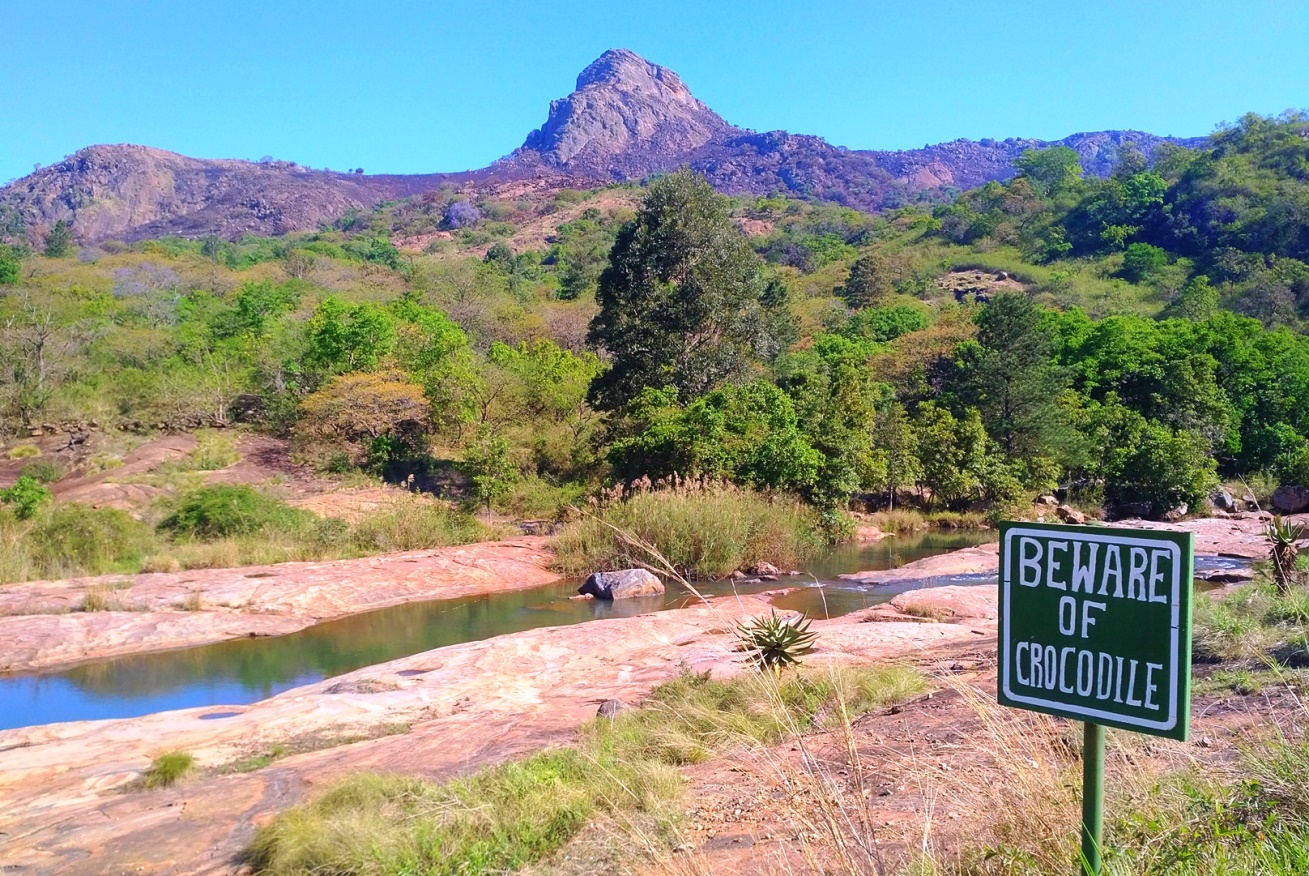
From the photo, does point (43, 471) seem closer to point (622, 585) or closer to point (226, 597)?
point (226, 597)

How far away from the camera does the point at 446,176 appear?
141 metres

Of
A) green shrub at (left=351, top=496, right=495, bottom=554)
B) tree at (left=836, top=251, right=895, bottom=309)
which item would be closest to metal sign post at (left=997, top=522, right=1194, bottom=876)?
green shrub at (left=351, top=496, right=495, bottom=554)

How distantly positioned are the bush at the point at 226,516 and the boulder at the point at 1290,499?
25922 mm

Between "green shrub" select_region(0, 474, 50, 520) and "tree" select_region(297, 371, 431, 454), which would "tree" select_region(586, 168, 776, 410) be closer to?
"tree" select_region(297, 371, 431, 454)

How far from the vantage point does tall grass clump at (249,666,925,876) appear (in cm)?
466

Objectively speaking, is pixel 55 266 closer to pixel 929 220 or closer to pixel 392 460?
pixel 392 460

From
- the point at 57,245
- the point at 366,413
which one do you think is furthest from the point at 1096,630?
the point at 57,245

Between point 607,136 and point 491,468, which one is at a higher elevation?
point 607,136

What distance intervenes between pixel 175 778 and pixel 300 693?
3.02 metres

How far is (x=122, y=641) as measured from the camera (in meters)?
13.3

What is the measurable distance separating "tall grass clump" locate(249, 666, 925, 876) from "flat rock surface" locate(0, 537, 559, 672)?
9.12 meters

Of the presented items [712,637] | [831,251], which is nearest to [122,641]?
[712,637]

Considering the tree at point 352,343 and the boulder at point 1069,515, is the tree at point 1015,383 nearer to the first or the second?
the boulder at point 1069,515

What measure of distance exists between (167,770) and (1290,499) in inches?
1147
